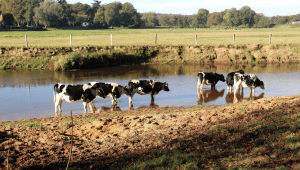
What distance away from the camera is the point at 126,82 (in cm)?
2141

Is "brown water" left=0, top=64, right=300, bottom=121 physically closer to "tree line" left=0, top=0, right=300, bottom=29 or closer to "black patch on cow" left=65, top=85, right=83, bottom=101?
"black patch on cow" left=65, top=85, right=83, bottom=101

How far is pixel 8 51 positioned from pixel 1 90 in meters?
11.4

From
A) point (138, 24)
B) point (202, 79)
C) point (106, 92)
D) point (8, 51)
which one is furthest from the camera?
point (138, 24)

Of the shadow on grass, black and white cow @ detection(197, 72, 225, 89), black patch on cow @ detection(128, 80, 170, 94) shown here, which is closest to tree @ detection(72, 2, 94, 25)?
black and white cow @ detection(197, 72, 225, 89)

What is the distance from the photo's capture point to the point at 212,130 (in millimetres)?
8523

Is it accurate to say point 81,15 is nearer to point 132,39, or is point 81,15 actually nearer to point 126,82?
point 132,39

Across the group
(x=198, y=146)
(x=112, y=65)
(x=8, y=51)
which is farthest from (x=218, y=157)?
(x=8, y=51)

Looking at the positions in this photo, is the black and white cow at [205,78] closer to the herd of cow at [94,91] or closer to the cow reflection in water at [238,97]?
the cow reflection in water at [238,97]

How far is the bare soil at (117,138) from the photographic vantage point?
689 cm

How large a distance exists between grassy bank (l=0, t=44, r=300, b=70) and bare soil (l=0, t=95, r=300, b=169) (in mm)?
17970

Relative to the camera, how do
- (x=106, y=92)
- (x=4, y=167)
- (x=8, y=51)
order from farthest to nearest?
(x=8, y=51), (x=106, y=92), (x=4, y=167)

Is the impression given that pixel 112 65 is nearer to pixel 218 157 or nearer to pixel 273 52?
pixel 273 52

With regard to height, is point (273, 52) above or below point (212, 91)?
above

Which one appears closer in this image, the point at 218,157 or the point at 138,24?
the point at 218,157
